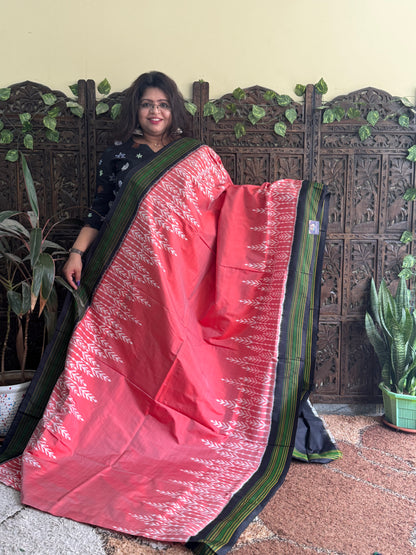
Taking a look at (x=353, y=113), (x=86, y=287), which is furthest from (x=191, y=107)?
(x=86, y=287)

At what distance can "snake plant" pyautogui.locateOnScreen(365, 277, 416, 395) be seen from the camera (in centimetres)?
211

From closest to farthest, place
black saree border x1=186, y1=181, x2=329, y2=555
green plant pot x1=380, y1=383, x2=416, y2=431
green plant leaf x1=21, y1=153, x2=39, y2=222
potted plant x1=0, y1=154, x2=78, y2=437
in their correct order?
1. black saree border x1=186, y1=181, x2=329, y2=555
2. potted plant x1=0, y1=154, x2=78, y2=437
3. green plant leaf x1=21, y1=153, x2=39, y2=222
4. green plant pot x1=380, y1=383, x2=416, y2=431

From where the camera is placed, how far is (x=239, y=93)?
7.20 feet

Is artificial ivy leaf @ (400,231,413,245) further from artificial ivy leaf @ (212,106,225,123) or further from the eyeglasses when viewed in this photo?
the eyeglasses

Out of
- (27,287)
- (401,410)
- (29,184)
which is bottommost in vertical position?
(401,410)

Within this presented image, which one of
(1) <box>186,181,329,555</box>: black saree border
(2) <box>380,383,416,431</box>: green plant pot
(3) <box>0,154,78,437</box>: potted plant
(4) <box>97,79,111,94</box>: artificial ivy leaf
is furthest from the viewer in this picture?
(4) <box>97,79,111,94</box>: artificial ivy leaf

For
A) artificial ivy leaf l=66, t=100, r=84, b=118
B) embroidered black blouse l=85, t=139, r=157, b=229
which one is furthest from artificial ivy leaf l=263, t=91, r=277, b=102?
artificial ivy leaf l=66, t=100, r=84, b=118

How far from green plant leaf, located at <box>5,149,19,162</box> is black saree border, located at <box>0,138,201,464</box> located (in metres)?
0.62

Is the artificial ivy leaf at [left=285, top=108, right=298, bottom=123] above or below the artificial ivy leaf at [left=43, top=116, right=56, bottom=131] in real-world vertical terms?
above

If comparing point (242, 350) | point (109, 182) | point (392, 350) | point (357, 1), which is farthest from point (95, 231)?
point (357, 1)

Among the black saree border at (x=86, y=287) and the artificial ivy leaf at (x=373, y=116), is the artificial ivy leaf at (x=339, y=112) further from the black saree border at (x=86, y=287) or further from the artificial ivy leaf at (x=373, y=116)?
the black saree border at (x=86, y=287)

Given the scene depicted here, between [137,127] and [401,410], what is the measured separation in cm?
165

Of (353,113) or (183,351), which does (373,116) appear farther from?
(183,351)

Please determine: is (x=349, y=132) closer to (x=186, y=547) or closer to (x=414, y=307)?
(x=414, y=307)
